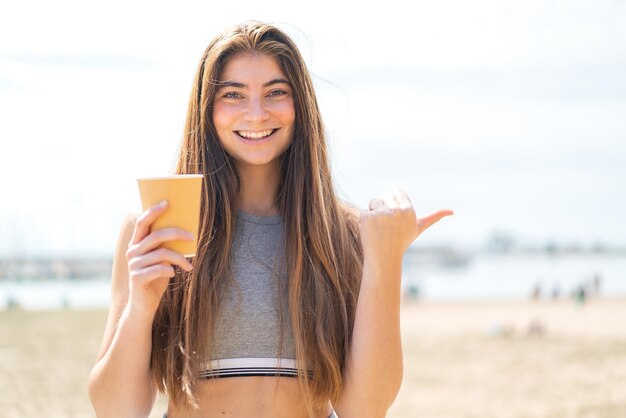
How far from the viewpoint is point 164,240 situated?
7.65 feet

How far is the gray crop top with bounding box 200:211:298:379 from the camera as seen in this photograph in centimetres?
277

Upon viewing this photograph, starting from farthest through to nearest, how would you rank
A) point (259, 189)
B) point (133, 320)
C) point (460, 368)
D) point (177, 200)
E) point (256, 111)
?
1. point (460, 368)
2. point (259, 189)
3. point (256, 111)
4. point (133, 320)
5. point (177, 200)

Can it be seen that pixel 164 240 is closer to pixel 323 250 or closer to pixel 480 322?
pixel 323 250

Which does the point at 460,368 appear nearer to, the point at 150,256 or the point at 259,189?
the point at 259,189

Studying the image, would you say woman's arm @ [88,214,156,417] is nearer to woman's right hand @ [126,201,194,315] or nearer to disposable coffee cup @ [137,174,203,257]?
woman's right hand @ [126,201,194,315]

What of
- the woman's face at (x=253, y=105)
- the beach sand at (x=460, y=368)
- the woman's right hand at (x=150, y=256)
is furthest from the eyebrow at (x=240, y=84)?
the beach sand at (x=460, y=368)

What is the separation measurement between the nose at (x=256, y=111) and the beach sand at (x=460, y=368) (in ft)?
23.7

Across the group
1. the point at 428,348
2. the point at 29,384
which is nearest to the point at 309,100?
the point at 29,384

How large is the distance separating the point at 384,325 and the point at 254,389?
0.50 meters

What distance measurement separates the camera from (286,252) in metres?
2.89

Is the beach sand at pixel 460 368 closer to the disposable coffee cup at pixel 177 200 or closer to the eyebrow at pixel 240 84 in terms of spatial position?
the eyebrow at pixel 240 84

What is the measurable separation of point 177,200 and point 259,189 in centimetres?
73

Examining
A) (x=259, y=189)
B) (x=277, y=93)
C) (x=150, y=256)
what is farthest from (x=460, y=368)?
(x=150, y=256)

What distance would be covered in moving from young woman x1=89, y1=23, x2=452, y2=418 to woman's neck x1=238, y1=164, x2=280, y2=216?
1 centimetres
